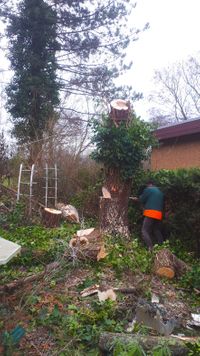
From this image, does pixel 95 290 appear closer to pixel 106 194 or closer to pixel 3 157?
pixel 106 194

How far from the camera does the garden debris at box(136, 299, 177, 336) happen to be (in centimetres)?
508

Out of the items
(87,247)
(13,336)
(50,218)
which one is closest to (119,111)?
(50,218)

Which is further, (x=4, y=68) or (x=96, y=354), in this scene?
(x=4, y=68)

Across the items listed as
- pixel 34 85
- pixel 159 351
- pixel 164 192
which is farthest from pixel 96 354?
pixel 34 85

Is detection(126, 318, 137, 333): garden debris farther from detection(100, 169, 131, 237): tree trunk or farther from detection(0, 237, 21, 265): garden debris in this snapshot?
detection(100, 169, 131, 237): tree trunk

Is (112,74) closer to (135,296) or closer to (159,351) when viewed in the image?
(135,296)

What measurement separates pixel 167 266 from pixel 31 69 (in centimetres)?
1329

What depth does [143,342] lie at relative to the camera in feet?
14.4

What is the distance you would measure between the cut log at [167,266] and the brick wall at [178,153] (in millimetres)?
5737

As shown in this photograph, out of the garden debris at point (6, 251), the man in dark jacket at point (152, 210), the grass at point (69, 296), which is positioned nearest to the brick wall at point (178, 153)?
the man in dark jacket at point (152, 210)

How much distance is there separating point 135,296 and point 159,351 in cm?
206

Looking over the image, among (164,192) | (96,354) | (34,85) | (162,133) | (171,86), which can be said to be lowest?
(96,354)

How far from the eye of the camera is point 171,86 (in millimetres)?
41031

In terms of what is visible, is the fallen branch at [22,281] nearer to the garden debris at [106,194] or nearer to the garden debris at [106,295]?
the garden debris at [106,295]
